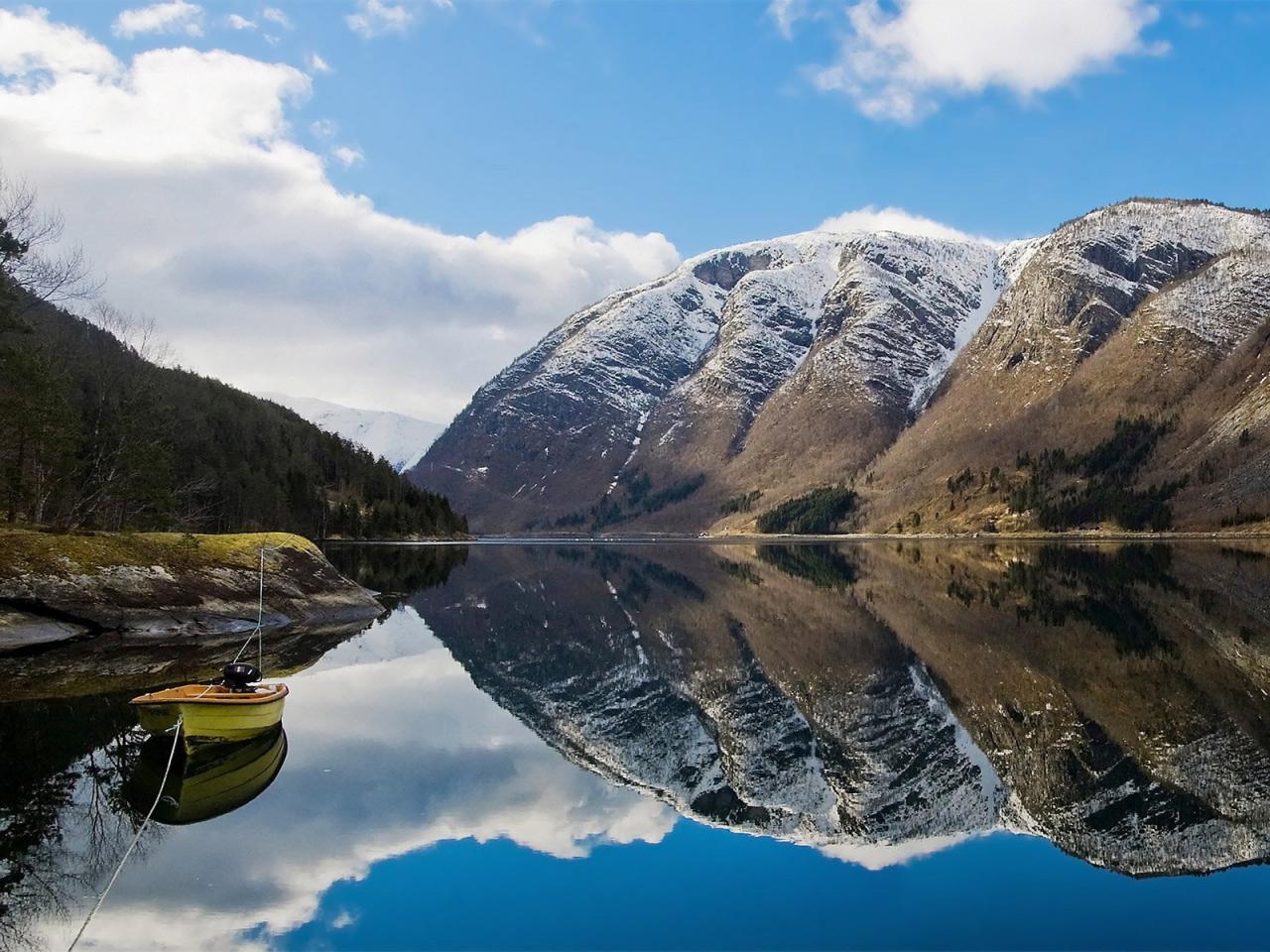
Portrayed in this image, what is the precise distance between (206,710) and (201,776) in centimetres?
130

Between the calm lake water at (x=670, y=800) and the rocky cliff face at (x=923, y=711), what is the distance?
0.37ft

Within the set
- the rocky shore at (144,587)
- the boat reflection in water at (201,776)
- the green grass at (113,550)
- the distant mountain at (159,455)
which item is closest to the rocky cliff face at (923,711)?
the boat reflection in water at (201,776)

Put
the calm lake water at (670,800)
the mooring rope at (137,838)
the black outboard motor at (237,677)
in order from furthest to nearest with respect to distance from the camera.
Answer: the black outboard motor at (237,677), the calm lake water at (670,800), the mooring rope at (137,838)

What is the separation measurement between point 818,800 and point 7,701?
20.5m

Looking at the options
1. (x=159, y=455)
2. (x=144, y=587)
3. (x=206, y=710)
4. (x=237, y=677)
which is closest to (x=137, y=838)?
(x=206, y=710)

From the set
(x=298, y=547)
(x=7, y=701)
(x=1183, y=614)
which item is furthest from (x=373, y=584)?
(x=1183, y=614)

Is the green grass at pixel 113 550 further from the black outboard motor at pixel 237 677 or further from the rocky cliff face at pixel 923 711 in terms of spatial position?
the black outboard motor at pixel 237 677

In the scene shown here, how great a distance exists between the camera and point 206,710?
703 inches

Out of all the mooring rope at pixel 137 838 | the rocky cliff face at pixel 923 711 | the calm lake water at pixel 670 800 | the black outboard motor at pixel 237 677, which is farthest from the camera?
the black outboard motor at pixel 237 677

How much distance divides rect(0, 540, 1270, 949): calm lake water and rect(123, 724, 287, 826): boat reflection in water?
3.1 inches

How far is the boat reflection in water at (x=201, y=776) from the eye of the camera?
613 inches

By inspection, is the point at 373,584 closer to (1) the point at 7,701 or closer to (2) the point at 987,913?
(1) the point at 7,701

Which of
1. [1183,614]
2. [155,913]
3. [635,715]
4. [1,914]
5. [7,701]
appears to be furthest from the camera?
[1183,614]

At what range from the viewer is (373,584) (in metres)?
67.7
